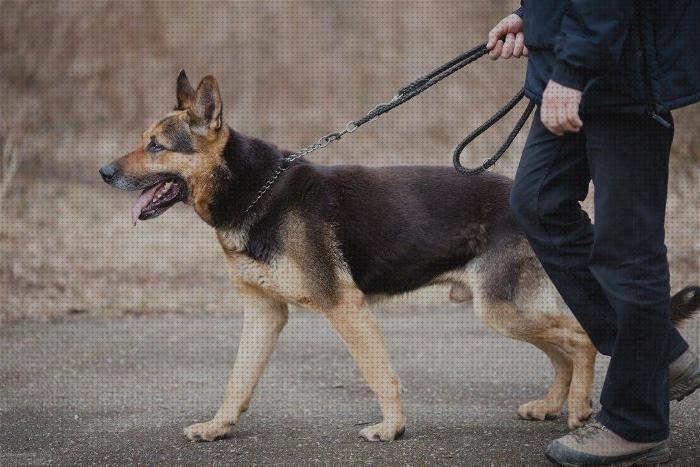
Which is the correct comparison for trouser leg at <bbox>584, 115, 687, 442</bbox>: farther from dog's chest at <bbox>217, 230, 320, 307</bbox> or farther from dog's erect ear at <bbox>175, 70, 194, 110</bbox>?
dog's erect ear at <bbox>175, 70, 194, 110</bbox>

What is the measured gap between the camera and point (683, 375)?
3488mm

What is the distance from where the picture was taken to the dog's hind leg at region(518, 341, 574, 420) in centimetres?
453

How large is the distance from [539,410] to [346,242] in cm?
137

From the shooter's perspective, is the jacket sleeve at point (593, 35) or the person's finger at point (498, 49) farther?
the person's finger at point (498, 49)

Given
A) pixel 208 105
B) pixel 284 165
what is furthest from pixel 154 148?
pixel 284 165

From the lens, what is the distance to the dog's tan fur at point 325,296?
13.9ft

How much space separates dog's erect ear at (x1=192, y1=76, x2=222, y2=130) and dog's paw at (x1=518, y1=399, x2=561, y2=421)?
223 cm

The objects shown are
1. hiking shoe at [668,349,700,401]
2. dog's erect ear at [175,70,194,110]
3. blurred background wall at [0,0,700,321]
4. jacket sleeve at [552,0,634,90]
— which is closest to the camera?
jacket sleeve at [552,0,634,90]

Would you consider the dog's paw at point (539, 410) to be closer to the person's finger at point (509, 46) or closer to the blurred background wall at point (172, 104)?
the person's finger at point (509, 46)

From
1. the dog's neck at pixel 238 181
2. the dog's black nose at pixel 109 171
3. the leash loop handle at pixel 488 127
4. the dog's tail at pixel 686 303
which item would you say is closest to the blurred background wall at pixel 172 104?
the dog's black nose at pixel 109 171

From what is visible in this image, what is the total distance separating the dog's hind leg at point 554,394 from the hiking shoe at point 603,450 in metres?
1.14

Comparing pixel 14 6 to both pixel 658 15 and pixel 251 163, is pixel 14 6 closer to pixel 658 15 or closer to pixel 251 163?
pixel 251 163

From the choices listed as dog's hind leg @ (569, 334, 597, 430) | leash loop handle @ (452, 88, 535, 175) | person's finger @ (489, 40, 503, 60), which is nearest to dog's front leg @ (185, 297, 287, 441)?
leash loop handle @ (452, 88, 535, 175)

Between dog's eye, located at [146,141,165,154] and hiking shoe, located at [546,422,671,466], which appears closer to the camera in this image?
hiking shoe, located at [546,422,671,466]
